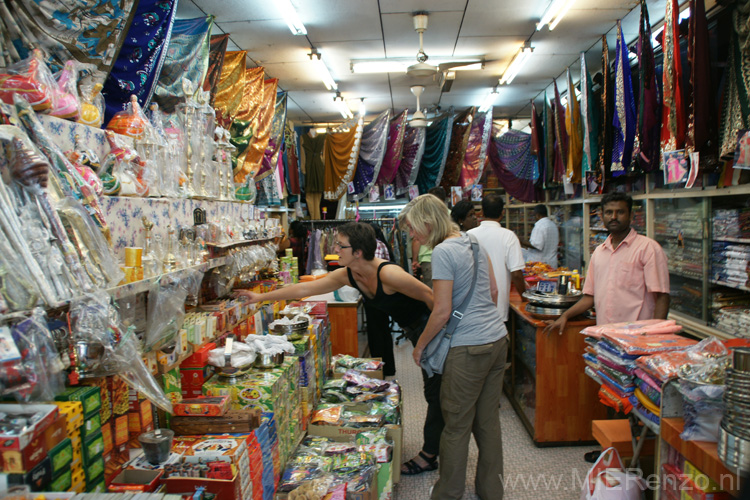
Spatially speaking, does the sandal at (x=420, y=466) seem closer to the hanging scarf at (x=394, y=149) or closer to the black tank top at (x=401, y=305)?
the black tank top at (x=401, y=305)

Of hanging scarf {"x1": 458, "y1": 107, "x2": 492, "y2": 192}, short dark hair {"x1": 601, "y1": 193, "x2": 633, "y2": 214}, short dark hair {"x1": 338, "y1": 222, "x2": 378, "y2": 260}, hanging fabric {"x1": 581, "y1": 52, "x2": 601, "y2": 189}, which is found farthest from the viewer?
hanging scarf {"x1": 458, "y1": 107, "x2": 492, "y2": 192}

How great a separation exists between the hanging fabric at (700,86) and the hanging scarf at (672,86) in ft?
0.42

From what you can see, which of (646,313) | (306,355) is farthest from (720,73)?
(306,355)

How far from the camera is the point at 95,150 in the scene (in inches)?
72.3

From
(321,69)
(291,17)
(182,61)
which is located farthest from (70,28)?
(321,69)

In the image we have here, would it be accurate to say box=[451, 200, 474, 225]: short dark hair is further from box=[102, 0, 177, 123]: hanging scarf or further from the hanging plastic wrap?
the hanging plastic wrap

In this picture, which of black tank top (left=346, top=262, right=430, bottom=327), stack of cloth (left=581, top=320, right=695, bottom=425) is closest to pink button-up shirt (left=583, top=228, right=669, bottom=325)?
stack of cloth (left=581, top=320, right=695, bottom=425)

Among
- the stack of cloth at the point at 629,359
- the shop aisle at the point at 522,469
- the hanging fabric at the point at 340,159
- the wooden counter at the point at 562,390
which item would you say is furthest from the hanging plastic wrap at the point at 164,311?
the hanging fabric at the point at 340,159

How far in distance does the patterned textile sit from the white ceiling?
2.03 meters

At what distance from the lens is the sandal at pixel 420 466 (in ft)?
10.1

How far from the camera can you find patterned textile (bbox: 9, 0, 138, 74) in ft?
5.61

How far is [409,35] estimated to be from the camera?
16.2ft

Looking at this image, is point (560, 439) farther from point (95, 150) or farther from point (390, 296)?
point (95, 150)

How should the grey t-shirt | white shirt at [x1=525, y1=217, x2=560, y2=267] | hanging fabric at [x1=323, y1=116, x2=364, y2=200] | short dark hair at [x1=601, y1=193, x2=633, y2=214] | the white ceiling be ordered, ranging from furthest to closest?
hanging fabric at [x1=323, y1=116, x2=364, y2=200]
white shirt at [x1=525, y1=217, x2=560, y2=267]
the white ceiling
short dark hair at [x1=601, y1=193, x2=633, y2=214]
the grey t-shirt
